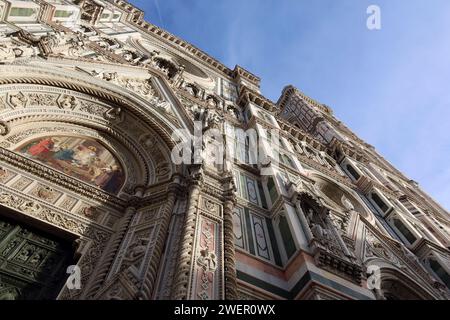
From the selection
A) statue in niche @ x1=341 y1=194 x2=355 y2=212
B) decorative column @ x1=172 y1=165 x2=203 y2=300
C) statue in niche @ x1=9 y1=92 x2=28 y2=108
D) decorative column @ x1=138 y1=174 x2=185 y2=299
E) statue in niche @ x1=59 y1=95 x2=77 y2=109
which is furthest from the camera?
statue in niche @ x1=341 y1=194 x2=355 y2=212

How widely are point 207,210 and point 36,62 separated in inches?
183

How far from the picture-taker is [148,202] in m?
6.28

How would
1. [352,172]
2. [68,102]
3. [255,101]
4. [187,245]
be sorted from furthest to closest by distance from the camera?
[255,101], [352,172], [68,102], [187,245]

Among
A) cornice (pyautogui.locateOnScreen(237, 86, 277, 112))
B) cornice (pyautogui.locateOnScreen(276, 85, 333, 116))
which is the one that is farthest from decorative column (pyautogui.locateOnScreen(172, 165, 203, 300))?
cornice (pyautogui.locateOnScreen(276, 85, 333, 116))

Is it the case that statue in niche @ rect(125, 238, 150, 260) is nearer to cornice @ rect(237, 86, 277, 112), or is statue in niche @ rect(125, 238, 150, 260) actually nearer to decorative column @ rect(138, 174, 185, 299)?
decorative column @ rect(138, 174, 185, 299)

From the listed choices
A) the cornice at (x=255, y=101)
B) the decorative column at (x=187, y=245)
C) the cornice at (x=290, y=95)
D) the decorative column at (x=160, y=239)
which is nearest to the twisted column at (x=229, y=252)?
the decorative column at (x=187, y=245)

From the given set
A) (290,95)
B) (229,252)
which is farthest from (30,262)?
(290,95)

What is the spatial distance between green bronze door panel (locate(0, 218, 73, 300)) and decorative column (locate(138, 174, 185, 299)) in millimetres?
1375

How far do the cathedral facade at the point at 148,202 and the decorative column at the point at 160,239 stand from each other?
23 mm

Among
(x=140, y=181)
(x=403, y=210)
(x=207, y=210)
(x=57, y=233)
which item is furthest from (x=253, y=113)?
(x=57, y=233)

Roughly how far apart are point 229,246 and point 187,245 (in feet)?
2.33

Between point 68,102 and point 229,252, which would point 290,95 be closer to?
point 68,102

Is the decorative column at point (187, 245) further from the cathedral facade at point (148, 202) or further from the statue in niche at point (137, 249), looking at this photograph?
the statue in niche at point (137, 249)

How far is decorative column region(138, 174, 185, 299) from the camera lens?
13.0ft
